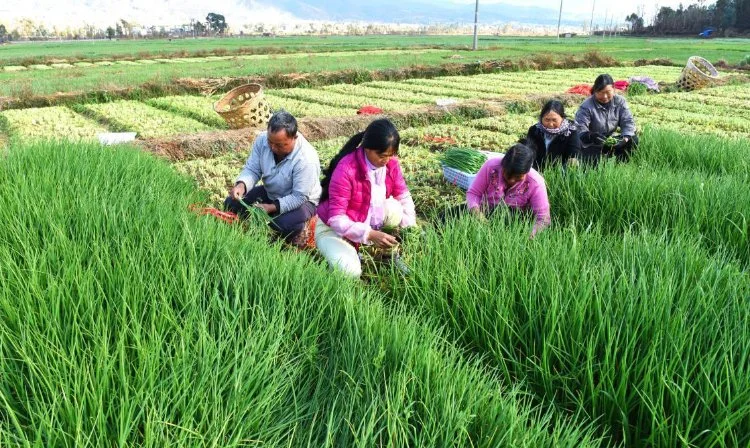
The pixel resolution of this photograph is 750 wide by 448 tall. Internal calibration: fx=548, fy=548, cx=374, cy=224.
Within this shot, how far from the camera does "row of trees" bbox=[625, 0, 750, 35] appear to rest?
51094 mm

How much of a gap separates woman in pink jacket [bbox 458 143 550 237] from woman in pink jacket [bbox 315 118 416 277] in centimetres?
53

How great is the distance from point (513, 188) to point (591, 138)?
79.8 inches

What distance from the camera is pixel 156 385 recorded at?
140cm

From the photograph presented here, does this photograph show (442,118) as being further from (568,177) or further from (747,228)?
(747,228)

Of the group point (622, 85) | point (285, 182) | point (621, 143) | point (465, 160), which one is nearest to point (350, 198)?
point (285, 182)

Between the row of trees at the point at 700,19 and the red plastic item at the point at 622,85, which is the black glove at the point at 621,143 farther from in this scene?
the row of trees at the point at 700,19

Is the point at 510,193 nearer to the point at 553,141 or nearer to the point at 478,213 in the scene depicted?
the point at 478,213

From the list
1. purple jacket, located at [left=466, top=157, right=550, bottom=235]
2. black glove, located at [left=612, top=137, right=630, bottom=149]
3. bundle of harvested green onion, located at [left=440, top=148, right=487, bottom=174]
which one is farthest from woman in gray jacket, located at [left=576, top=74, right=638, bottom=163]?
purple jacket, located at [left=466, top=157, right=550, bottom=235]

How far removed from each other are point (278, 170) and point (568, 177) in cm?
200

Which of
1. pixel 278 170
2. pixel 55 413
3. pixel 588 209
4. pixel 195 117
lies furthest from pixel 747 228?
pixel 195 117

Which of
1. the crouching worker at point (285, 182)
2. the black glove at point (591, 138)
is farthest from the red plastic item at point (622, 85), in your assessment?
the crouching worker at point (285, 182)

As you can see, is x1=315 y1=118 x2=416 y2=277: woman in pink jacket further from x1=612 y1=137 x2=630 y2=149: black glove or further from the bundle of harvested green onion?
x1=612 y1=137 x2=630 y2=149: black glove

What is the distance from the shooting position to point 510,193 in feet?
11.2

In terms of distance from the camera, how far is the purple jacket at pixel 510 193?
10.8 feet
